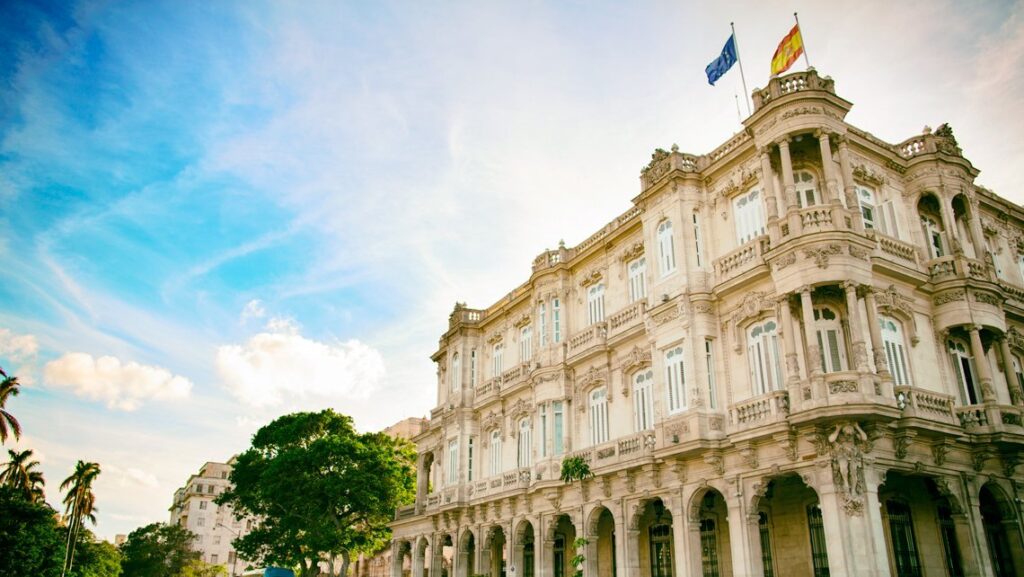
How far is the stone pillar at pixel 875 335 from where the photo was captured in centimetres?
1847

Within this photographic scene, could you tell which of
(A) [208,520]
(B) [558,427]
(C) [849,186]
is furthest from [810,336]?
(A) [208,520]

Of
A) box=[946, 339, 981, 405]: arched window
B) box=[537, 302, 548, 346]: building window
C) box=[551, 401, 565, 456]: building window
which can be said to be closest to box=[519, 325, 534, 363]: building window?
box=[537, 302, 548, 346]: building window

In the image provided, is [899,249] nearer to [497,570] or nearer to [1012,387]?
[1012,387]

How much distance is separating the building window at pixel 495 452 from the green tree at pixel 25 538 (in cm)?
2157

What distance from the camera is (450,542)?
121 feet

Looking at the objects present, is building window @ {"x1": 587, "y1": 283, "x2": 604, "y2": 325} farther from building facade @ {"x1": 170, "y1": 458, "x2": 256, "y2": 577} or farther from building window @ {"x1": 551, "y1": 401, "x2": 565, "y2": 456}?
building facade @ {"x1": 170, "y1": 458, "x2": 256, "y2": 577}

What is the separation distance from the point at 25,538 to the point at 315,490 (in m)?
13.0

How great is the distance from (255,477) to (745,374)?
3148 centimetres

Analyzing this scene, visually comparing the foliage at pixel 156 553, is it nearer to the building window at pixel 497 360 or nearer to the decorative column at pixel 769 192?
the building window at pixel 497 360

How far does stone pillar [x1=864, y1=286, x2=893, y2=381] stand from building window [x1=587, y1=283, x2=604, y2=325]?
11.2 metres

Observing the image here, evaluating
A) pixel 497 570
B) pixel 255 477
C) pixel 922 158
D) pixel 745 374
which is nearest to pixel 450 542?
pixel 497 570

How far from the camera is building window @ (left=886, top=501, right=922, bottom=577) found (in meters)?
19.4

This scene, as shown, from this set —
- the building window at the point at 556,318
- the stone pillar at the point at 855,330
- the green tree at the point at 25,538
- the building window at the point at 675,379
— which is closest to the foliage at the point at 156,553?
the green tree at the point at 25,538

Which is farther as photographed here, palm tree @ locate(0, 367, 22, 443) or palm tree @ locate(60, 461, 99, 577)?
palm tree @ locate(60, 461, 99, 577)
